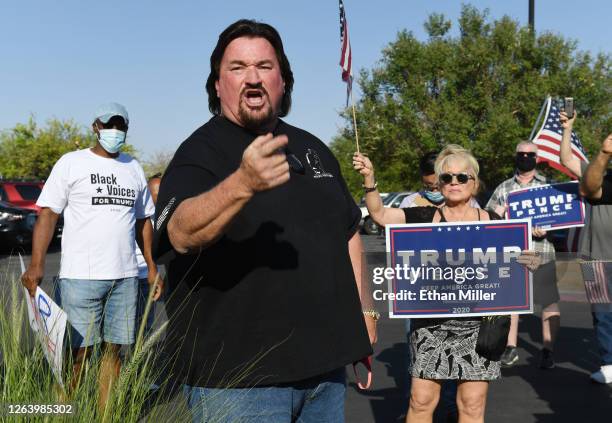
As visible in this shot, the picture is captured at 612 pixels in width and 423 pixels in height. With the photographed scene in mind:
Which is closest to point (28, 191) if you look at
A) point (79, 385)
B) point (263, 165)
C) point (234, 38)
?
point (79, 385)

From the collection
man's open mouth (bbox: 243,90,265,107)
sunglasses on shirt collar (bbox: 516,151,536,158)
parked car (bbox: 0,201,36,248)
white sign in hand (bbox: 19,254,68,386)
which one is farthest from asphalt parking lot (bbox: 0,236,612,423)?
parked car (bbox: 0,201,36,248)

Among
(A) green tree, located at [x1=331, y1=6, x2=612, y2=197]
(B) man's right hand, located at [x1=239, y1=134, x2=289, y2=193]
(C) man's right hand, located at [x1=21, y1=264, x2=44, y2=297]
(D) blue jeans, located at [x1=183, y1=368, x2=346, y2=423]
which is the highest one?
(A) green tree, located at [x1=331, y1=6, x2=612, y2=197]

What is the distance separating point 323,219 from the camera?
96.9 inches

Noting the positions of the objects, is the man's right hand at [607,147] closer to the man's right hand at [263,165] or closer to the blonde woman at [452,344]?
the blonde woman at [452,344]

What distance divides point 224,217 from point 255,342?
1.72ft

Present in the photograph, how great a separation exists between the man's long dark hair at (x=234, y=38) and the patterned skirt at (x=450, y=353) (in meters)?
1.91

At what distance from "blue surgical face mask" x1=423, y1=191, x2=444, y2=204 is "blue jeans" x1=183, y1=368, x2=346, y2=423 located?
122 inches

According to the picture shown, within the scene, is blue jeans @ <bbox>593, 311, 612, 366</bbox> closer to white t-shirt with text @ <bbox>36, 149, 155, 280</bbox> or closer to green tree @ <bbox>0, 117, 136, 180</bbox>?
white t-shirt with text @ <bbox>36, 149, 155, 280</bbox>

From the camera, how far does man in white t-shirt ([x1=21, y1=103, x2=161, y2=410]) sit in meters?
4.66

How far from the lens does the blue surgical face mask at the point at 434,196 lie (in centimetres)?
549

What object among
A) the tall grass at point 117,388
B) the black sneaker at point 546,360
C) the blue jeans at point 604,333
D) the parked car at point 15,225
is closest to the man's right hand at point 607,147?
the blue jeans at point 604,333

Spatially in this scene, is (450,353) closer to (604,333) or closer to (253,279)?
(253,279)

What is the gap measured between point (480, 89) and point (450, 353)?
27187 millimetres

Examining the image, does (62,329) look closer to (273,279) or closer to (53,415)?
(53,415)
